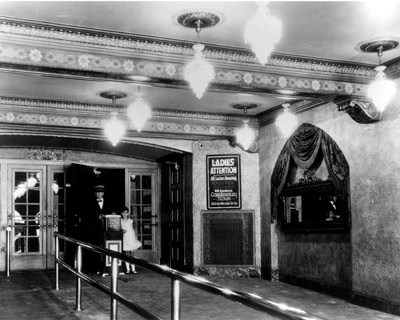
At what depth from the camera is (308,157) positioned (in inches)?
303

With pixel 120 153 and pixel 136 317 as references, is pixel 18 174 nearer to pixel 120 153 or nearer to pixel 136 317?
pixel 120 153

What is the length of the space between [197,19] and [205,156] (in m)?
5.49

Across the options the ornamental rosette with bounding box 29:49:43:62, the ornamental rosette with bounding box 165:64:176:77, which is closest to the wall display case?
the ornamental rosette with bounding box 165:64:176:77

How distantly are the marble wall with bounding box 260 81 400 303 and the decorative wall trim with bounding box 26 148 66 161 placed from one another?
19.7 ft

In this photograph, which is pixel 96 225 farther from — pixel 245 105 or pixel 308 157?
pixel 308 157

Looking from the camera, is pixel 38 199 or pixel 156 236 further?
pixel 156 236

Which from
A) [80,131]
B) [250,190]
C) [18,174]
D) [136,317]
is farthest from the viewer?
[18,174]

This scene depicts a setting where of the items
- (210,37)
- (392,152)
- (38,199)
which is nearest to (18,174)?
(38,199)

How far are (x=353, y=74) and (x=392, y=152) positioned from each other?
107cm

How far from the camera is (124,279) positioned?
8.69 metres

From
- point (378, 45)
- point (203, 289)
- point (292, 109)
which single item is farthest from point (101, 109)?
point (203, 289)

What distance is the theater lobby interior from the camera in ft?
14.7

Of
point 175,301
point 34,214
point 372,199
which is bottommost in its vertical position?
point 175,301

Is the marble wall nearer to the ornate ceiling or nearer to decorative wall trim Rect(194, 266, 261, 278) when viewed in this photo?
the ornate ceiling
